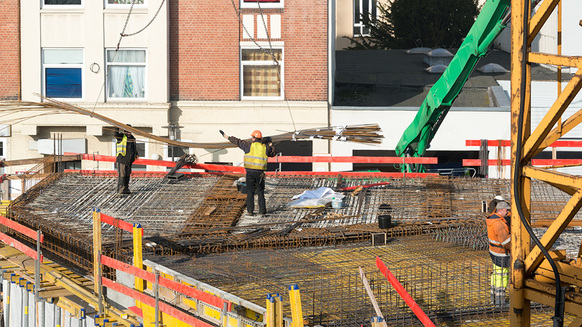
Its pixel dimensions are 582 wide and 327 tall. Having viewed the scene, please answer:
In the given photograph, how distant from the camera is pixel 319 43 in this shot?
2839cm

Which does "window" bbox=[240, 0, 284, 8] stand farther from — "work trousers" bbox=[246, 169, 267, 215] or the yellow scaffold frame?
the yellow scaffold frame

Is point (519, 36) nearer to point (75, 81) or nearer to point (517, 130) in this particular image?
point (517, 130)

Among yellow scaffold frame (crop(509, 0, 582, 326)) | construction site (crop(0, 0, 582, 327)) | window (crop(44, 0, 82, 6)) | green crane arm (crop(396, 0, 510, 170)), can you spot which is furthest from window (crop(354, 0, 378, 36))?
yellow scaffold frame (crop(509, 0, 582, 326))

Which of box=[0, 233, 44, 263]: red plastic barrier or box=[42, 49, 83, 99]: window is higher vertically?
box=[42, 49, 83, 99]: window

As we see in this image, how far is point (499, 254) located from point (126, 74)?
2025 centimetres

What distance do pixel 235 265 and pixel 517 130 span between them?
6.28 meters

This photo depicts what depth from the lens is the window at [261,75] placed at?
2850cm

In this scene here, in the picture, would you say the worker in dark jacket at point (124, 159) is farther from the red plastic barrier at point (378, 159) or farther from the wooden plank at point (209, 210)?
the red plastic barrier at point (378, 159)

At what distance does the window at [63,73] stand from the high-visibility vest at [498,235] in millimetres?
20749

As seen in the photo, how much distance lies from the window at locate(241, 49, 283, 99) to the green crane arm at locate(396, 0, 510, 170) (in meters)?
9.59

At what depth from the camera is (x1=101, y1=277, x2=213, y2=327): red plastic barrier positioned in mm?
9453

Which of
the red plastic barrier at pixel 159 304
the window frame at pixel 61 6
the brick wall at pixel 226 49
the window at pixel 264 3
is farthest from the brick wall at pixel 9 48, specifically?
the red plastic barrier at pixel 159 304

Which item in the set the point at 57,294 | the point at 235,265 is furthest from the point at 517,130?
the point at 57,294

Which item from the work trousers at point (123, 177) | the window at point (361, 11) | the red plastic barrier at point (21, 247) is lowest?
the red plastic barrier at point (21, 247)
